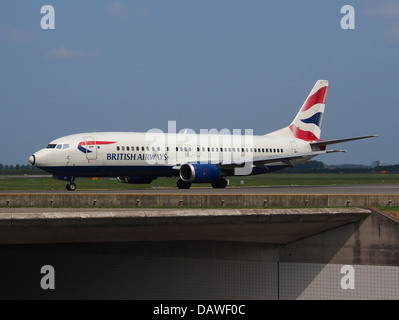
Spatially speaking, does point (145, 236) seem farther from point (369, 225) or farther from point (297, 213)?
point (369, 225)

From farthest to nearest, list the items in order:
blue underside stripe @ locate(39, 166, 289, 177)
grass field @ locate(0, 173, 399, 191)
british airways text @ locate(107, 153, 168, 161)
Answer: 1. grass field @ locate(0, 173, 399, 191)
2. british airways text @ locate(107, 153, 168, 161)
3. blue underside stripe @ locate(39, 166, 289, 177)

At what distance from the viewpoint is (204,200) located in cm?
2472

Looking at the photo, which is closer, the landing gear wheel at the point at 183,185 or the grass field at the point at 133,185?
the landing gear wheel at the point at 183,185

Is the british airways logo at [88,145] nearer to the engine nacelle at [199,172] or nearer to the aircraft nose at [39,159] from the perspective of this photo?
the aircraft nose at [39,159]

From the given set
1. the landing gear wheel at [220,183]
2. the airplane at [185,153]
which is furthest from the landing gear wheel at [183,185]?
the landing gear wheel at [220,183]

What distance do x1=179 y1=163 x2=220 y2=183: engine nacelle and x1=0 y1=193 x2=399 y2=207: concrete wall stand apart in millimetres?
16133

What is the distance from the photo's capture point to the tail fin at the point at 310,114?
5141cm

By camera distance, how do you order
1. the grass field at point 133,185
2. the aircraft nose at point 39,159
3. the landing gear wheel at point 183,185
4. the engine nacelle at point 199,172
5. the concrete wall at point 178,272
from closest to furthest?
the concrete wall at point 178,272
the aircraft nose at point 39,159
the engine nacelle at point 199,172
the landing gear wheel at point 183,185
the grass field at point 133,185

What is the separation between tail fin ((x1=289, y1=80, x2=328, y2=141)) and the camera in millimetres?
51406

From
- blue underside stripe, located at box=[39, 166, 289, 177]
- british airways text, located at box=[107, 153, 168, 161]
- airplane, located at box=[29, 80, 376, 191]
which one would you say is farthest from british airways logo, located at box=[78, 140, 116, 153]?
blue underside stripe, located at box=[39, 166, 289, 177]

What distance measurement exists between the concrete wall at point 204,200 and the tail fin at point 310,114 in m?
27.1

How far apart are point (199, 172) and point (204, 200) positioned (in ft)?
53.8

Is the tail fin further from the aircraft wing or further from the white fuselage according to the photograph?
the aircraft wing
